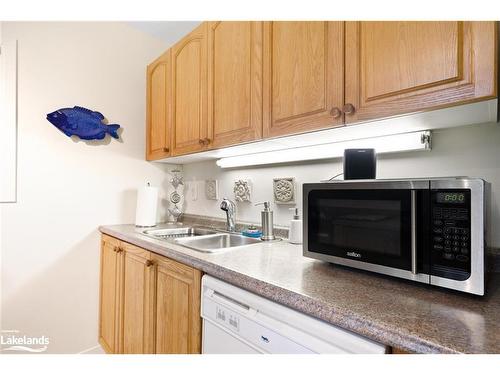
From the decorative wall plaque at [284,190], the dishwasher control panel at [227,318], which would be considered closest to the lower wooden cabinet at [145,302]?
the dishwasher control panel at [227,318]

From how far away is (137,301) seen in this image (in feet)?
4.99

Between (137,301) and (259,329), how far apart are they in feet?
3.14

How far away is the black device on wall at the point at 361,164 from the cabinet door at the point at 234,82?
0.42m

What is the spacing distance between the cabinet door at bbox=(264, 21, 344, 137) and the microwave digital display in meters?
0.41

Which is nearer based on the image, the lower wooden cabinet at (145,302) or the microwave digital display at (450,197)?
the microwave digital display at (450,197)

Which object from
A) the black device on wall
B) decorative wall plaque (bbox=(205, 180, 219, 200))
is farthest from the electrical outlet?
the black device on wall

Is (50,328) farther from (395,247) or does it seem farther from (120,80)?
(395,247)

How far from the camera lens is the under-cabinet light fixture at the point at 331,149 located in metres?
1.09

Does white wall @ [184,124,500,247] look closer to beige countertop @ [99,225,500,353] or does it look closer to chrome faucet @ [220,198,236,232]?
chrome faucet @ [220,198,236,232]

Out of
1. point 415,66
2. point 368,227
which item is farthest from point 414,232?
point 415,66

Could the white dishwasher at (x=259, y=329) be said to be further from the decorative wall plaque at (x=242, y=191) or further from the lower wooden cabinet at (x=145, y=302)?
the decorative wall plaque at (x=242, y=191)

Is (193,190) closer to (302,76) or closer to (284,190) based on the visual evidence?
(284,190)

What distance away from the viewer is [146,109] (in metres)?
2.24
